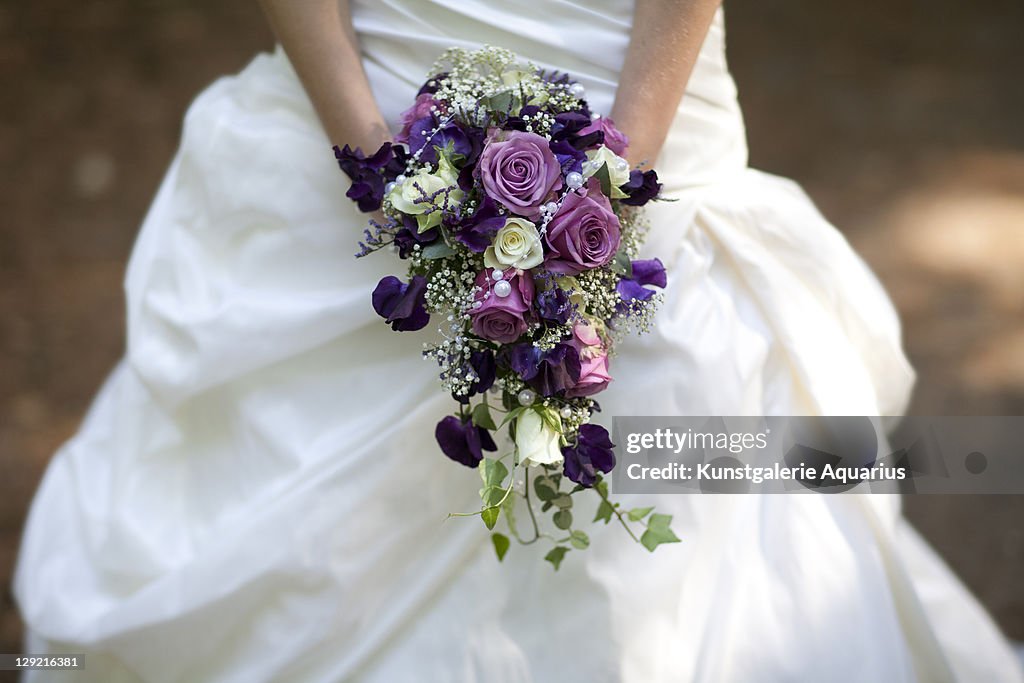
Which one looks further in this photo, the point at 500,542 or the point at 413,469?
the point at 413,469

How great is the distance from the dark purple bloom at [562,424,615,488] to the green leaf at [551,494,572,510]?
10 centimetres

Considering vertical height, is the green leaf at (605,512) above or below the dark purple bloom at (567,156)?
below

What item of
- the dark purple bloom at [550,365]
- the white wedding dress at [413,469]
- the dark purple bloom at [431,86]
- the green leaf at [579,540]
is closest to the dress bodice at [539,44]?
the white wedding dress at [413,469]

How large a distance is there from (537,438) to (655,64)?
57 cm

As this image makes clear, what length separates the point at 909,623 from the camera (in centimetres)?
146

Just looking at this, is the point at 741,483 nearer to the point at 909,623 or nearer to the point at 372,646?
the point at 909,623

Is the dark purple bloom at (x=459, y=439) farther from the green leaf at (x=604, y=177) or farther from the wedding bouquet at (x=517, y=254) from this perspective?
the green leaf at (x=604, y=177)

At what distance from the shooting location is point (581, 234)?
1.06m

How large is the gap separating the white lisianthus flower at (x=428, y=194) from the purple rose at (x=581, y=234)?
130 mm

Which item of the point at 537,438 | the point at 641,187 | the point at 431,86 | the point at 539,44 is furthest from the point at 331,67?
the point at 537,438

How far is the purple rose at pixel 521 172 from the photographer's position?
1.06 m

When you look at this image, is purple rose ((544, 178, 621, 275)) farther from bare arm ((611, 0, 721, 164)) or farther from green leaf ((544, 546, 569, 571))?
green leaf ((544, 546, 569, 571))

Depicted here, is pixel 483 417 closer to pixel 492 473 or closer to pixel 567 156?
pixel 492 473

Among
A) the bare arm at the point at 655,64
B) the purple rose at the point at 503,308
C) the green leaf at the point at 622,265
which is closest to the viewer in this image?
the purple rose at the point at 503,308
